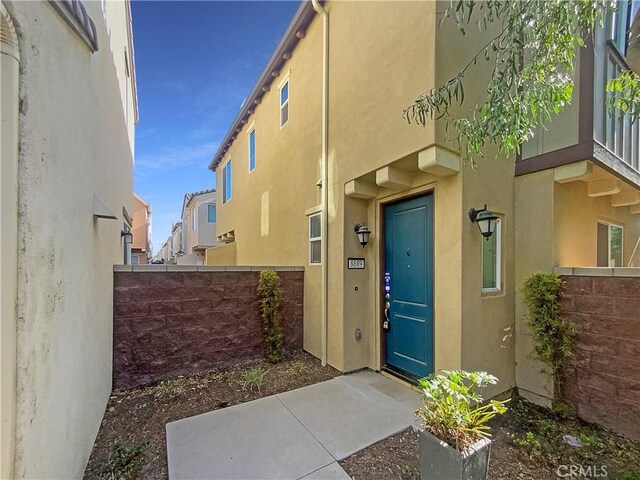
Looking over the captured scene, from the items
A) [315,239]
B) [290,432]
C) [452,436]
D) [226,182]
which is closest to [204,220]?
[226,182]

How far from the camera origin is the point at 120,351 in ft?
13.4

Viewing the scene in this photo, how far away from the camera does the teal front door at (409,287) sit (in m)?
4.01

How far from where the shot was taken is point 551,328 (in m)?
3.59

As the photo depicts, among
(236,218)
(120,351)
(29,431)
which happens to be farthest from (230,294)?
(236,218)

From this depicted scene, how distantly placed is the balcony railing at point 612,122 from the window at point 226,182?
38.2 feet

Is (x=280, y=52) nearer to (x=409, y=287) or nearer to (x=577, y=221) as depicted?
(x=409, y=287)

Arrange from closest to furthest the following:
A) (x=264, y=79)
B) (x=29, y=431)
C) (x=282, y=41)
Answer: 1. (x=29, y=431)
2. (x=282, y=41)
3. (x=264, y=79)

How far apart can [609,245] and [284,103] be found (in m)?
7.37

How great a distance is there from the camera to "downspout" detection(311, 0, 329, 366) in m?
5.00

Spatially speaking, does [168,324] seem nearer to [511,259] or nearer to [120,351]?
[120,351]

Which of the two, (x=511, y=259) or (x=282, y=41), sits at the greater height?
(x=282, y=41)

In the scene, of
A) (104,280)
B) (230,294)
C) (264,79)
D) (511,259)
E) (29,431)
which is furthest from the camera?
(264,79)

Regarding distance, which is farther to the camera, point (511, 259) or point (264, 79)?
point (264, 79)

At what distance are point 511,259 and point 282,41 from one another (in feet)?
21.2
